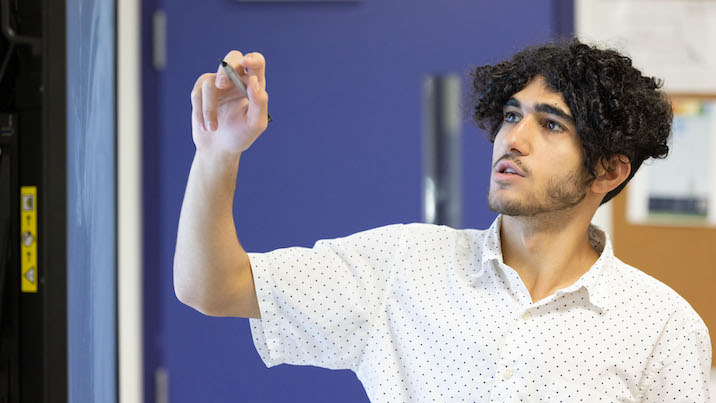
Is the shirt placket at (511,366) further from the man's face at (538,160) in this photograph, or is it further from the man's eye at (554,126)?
the man's eye at (554,126)

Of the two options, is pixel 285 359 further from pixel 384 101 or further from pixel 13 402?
pixel 384 101

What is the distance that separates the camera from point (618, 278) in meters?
1.35

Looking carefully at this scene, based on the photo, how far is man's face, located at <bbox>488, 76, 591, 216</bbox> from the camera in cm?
128

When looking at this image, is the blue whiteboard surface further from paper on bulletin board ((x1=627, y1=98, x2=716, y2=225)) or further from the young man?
paper on bulletin board ((x1=627, y1=98, x2=716, y2=225))

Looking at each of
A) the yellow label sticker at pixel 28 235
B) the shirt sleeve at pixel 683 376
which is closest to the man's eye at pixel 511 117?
the shirt sleeve at pixel 683 376

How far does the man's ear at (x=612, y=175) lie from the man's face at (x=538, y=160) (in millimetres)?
54

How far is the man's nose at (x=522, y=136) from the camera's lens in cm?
129

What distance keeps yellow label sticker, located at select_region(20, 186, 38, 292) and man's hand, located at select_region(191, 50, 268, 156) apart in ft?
2.24

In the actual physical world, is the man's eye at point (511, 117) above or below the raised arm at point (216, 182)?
above

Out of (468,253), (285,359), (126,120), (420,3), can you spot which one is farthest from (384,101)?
(285,359)

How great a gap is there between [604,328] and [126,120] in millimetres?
1388

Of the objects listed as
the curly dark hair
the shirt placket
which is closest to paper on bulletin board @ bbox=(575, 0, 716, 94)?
the curly dark hair

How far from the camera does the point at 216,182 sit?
112 cm

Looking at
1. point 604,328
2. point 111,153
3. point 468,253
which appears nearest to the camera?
point 604,328
